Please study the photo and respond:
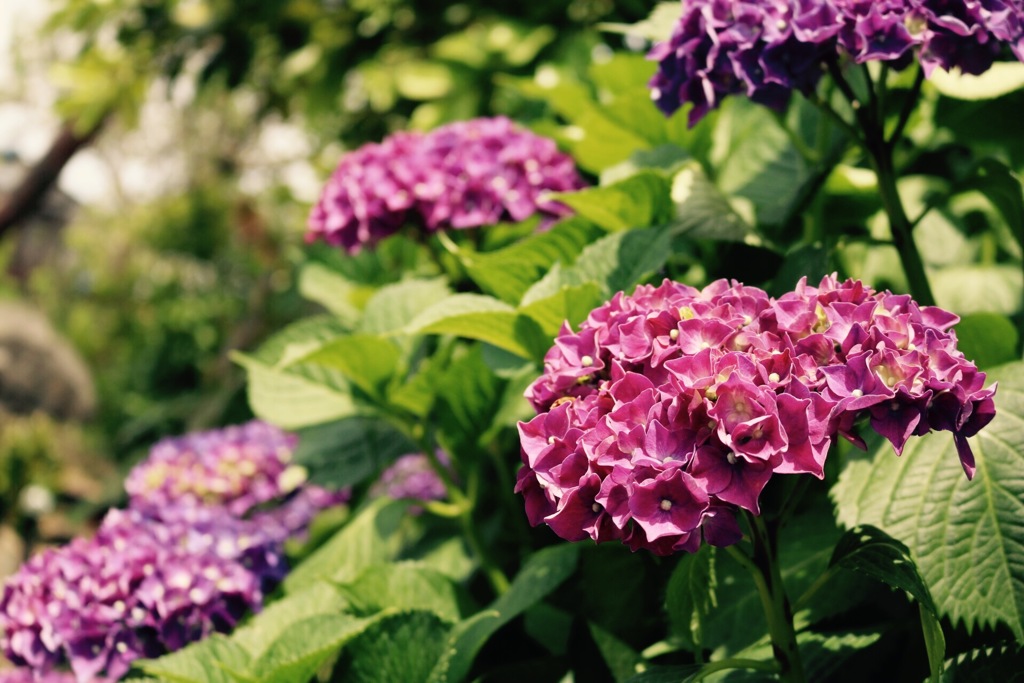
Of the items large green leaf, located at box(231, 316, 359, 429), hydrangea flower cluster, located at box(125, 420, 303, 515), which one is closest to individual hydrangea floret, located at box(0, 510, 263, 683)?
large green leaf, located at box(231, 316, 359, 429)

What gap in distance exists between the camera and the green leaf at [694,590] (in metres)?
0.94

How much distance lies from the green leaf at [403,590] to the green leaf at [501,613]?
0.23ft

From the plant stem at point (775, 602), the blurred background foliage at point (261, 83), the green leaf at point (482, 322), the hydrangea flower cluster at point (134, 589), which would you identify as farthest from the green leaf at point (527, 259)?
the blurred background foliage at point (261, 83)

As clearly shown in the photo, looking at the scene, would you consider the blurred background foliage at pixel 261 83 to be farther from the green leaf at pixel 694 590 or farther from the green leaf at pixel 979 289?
the green leaf at pixel 694 590

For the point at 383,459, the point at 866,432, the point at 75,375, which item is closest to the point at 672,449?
the point at 866,432

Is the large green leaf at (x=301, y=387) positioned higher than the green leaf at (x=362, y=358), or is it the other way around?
the green leaf at (x=362, y=358)

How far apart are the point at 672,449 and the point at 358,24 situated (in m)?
2.58

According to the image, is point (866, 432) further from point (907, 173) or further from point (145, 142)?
point (145, 142)

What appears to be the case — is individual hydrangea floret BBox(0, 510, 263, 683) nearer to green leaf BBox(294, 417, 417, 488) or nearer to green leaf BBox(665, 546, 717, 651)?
green leaf BBox(294, 417, 417, 488)

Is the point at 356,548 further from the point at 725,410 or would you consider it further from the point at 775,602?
the point at 725,410

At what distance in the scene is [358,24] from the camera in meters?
3.02

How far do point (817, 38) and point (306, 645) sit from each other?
3.02ft

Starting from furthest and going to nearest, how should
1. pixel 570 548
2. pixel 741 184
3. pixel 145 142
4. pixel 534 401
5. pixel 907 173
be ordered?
1. pixel 145 142
2. pixel 907 173
3. pixel 741 184
4. pixel 570 548
5. pixel 534 401

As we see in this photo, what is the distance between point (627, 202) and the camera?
1.32 m
